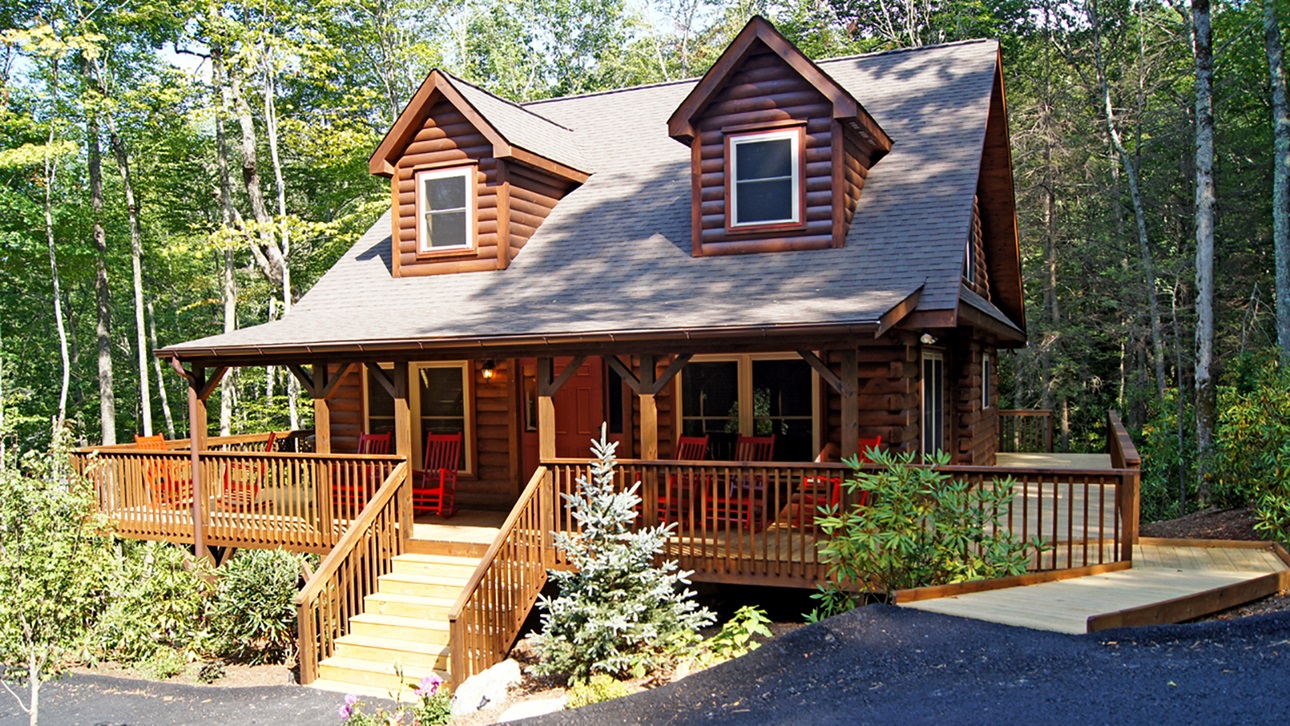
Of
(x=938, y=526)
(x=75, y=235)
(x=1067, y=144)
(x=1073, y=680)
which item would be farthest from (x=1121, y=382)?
(x=75, y=235)

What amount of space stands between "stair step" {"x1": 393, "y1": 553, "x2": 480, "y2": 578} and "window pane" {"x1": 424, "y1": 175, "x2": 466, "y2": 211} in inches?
208

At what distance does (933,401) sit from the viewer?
41.1 ft

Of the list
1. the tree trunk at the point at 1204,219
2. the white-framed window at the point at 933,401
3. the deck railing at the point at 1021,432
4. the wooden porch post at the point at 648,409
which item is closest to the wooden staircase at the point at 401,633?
the wooden porch post at the point at 648,409

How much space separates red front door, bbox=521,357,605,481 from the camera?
12062mm

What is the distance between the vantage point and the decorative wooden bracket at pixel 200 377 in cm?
1173

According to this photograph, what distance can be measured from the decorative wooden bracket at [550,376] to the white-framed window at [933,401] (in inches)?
179

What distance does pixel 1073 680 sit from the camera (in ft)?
16.9

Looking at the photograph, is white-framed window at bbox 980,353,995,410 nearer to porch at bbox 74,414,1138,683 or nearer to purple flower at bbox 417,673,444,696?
porch at bbox 74,414,1138,683

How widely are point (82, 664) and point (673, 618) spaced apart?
24.4ft

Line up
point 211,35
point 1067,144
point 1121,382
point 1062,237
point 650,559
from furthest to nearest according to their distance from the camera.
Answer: point 1121,382
point 1062,237
point 1067,144
point 211,35
point 650,559

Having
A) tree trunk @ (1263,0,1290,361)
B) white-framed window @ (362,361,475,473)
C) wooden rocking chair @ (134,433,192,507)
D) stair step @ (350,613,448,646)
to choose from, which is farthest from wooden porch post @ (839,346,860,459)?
wooden rocking chair @ (134,433,192,507)

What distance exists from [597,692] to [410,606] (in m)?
3.31

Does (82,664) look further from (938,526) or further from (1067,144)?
(1067,144)

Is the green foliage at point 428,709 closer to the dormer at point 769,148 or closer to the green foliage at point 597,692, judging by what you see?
the green foliage at point 597,692
